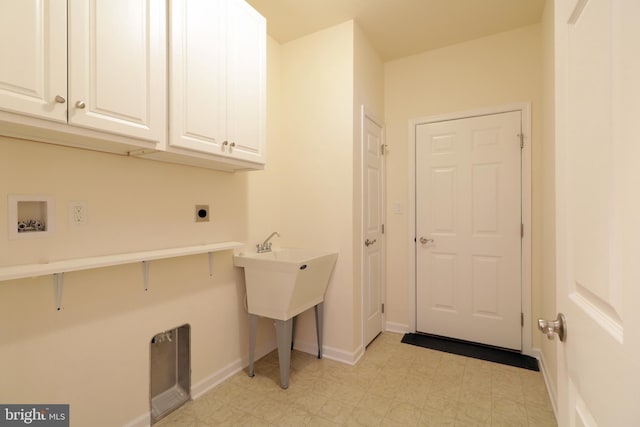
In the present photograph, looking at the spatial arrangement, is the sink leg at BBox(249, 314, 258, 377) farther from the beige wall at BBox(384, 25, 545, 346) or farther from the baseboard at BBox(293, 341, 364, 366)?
the beige wall at BBox(384, 25, 545, 346)

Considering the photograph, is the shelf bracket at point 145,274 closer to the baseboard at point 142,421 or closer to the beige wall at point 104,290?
the beige wall at point 104,290

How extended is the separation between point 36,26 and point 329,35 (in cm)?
205

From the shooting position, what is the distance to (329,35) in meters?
2.54

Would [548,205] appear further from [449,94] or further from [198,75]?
[198,75]

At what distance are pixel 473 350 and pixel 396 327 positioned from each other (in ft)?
2.37

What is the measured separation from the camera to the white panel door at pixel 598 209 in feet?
1.48

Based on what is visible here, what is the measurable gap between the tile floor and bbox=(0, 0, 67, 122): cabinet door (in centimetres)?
175

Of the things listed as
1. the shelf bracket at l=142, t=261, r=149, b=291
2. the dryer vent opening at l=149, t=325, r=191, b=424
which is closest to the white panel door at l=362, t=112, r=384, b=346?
the dryer vent opening at l=149, t=325, r=191, b=424

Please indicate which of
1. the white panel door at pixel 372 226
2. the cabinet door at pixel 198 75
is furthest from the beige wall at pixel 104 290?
the white panel door at pixel 372 226

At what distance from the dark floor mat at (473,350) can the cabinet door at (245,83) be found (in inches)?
88.3

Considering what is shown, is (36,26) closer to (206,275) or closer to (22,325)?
(22,325)

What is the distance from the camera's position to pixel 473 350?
2.64 meters

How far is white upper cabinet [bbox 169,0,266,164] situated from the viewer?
1516 mm

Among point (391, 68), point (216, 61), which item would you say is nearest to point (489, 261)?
point (391, 68)
